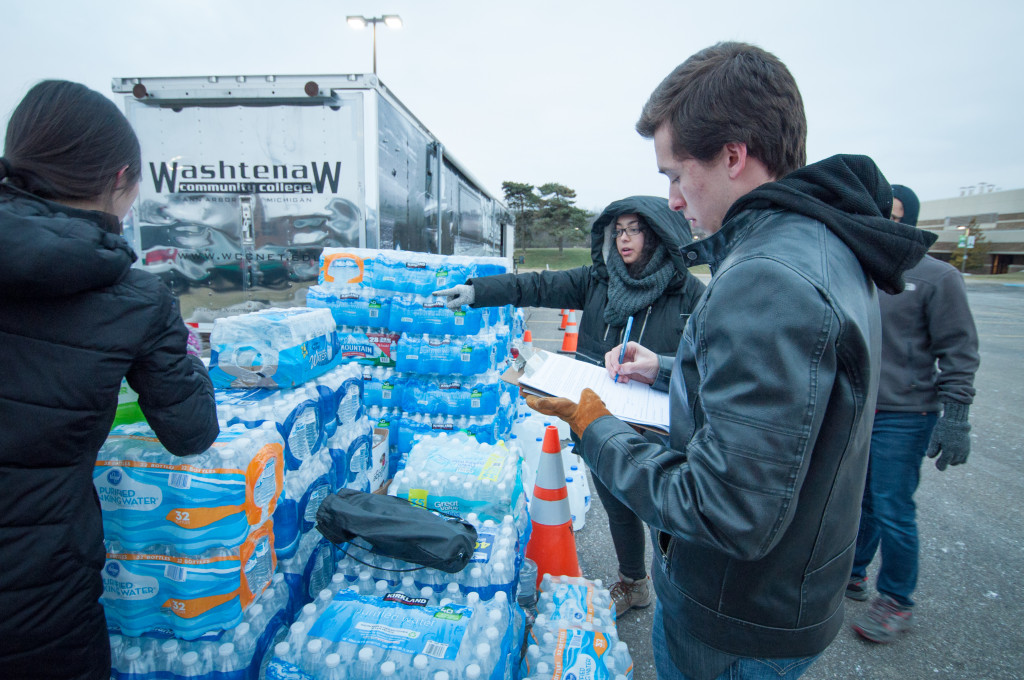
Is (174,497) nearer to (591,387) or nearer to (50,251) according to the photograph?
(50,251)

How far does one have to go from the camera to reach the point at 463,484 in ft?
7.80

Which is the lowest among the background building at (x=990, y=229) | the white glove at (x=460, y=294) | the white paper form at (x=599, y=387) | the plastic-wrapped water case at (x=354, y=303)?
the white paper form at (x=599, y=387)

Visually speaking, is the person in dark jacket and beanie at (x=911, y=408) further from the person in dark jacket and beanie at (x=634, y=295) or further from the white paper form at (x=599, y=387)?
the white paper form at (x=599, y=387)

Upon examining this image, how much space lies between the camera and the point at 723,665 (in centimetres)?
122

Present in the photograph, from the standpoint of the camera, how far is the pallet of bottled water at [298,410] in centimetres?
194

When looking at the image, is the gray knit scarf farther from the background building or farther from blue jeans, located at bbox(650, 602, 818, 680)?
the background building

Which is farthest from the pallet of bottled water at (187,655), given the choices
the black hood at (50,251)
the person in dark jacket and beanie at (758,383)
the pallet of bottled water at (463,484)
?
the person in dark jacket and beanie at (758,383)

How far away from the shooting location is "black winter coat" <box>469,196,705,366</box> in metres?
2.75

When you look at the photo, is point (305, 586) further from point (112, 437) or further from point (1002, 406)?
point (1002, 406)

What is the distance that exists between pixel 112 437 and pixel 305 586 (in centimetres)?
95

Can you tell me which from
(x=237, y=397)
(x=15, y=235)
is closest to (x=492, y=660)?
(x=237, y=397)

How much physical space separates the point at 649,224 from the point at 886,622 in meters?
2.57

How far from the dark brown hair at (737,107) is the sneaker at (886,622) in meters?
2.86

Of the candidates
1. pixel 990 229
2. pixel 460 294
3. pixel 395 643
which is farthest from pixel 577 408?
pixel 990 229
